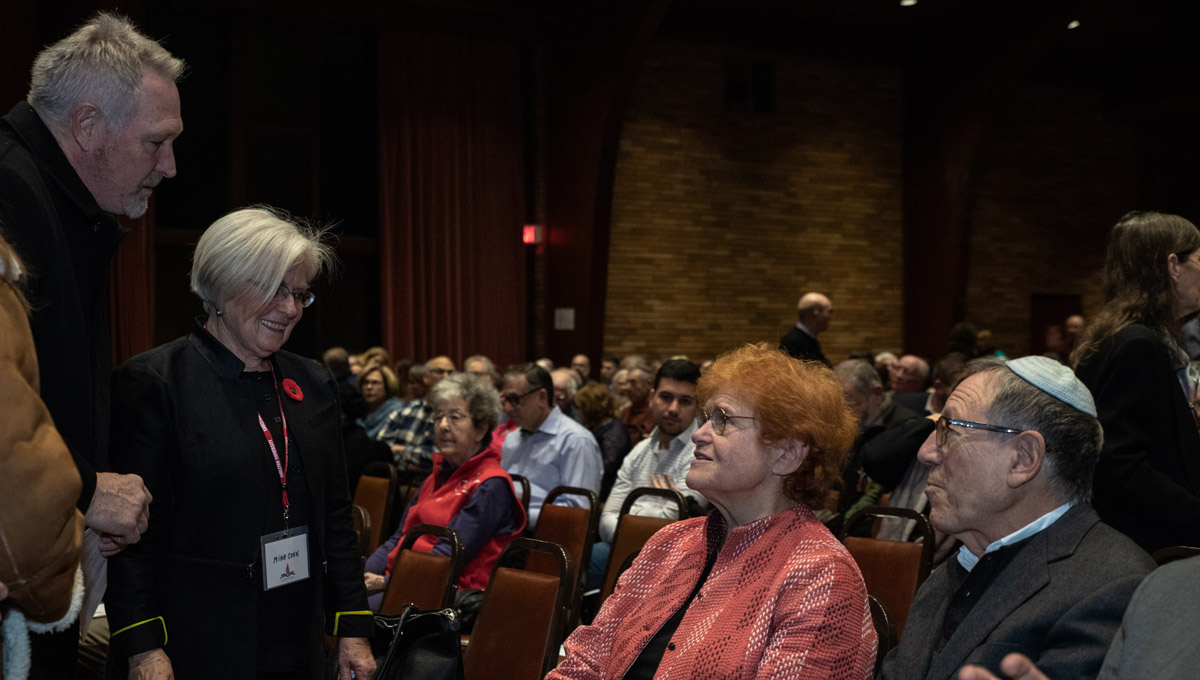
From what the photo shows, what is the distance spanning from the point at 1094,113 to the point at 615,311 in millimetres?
7517

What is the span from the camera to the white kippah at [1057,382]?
1.75 metres

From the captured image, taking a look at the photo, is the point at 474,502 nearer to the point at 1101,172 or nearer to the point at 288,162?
the point at 288,162

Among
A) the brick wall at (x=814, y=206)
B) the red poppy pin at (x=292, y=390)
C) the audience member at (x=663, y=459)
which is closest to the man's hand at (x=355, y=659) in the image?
the red poppy pin at (x=292, y=390)

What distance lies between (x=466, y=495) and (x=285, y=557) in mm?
1703

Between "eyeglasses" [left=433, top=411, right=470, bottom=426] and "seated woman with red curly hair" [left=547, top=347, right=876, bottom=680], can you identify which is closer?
"seated woman with red curly hair" [left=547, top=347, right=876, bottom=680]

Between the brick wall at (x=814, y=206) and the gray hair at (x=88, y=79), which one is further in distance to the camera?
the brick wall at (x=814, y=206)

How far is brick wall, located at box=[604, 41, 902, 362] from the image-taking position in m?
10.9

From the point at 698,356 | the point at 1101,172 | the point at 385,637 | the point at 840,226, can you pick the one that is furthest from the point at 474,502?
the point at 1101,172

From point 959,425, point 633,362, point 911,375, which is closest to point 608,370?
point 633,362

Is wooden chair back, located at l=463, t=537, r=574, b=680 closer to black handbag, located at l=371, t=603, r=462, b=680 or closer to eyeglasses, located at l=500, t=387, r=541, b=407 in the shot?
black handbag, located at l=371, t=603, r=462, b=680

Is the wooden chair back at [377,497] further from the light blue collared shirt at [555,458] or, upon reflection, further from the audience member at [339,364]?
the audience member at [339,364]

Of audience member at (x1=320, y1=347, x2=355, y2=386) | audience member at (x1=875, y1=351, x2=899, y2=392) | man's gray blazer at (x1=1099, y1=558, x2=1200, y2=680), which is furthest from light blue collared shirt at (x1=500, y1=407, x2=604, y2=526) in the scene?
audience member at (x1=875, y1=351, x2=899, y2=392)

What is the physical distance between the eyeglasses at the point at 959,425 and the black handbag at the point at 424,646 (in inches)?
44.6

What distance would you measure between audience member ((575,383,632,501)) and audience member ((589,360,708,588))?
2.18 feet
